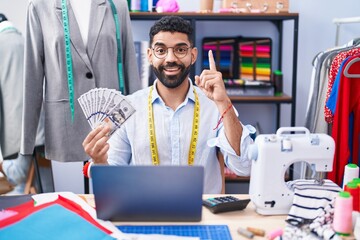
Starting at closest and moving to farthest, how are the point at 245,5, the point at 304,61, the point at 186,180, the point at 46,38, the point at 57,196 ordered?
1. the point at 186,180
2. the point at 57,196
3. the point at 46,38
4. the point at 245,5
5. the point at 304,61

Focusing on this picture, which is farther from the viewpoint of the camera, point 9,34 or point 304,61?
point 304,61

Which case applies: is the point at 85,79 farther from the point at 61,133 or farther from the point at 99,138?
the point at 99,138

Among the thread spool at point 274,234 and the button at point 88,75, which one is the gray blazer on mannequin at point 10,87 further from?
the thread spool at point 274,234

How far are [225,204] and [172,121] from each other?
580 mm

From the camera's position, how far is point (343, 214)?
1261 mm

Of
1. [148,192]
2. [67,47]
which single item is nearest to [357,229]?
[148,192]

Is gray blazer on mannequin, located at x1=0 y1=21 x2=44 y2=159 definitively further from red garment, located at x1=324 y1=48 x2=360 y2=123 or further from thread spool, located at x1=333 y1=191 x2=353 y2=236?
thread spool, located at x1=333 y1=191 x2=353 y2=236

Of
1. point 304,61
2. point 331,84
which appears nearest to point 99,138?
point 331,84

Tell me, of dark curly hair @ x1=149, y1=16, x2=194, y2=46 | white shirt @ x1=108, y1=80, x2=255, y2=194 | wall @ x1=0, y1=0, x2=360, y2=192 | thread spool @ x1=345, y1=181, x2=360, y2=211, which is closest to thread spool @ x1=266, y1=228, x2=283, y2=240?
thread spool @ x1=345, y1=181, x2=360, y2=211

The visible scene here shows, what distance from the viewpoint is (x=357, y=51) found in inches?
98.3

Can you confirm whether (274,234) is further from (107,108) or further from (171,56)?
(171,56)

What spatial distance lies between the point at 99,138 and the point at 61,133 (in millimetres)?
932

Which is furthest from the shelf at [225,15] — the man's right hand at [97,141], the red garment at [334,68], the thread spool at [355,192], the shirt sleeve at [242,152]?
the thread spool at [355,192]

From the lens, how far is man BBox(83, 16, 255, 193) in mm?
1941
